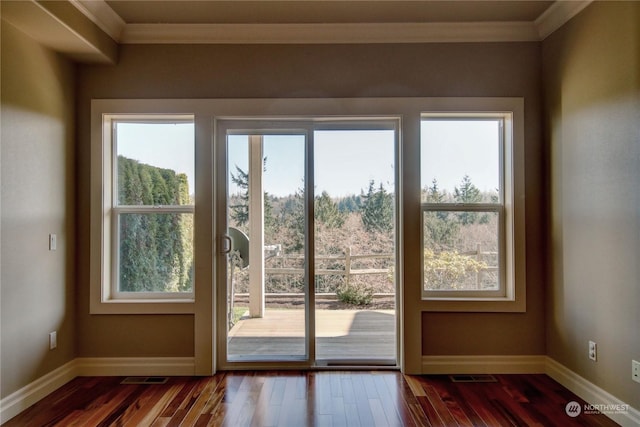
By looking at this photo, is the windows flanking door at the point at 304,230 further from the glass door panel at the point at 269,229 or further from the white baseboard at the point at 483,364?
the white baseboard at the point at 483,364

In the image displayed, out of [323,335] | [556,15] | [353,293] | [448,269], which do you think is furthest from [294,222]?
[556,15]

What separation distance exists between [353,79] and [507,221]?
1.69m

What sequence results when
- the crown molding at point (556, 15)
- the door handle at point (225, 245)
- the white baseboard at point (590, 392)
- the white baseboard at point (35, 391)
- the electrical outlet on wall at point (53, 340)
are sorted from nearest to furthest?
the white baseboard at point (590, 392)
the white baseboard at point (35, 391)
the crown molding at point (556, 15)
the electrical outlet on wall at point (53, 340)
the door handle at point (225, 245)

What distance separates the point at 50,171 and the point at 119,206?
0.53m

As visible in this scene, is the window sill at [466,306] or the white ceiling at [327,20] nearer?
the white ceiling at [327,20]

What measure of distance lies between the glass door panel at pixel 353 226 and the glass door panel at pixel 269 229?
0.16m

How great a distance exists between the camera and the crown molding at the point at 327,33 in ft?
9.21

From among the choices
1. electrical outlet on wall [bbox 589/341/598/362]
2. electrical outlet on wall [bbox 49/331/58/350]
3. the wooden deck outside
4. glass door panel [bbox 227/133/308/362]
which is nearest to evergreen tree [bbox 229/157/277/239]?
glass door panel [bbox 227/133/308/362]

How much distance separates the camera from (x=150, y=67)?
9.45ft

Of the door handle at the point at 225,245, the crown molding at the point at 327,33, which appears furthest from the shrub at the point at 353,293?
the crown molding at the point at 327,33

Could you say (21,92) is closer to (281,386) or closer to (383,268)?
(281,386)

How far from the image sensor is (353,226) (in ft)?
9.77

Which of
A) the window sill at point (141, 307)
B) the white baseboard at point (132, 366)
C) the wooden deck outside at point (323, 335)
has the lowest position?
the white baseboard at point (132, 366)

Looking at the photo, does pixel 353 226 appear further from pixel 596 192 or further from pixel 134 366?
pixel 134 366
